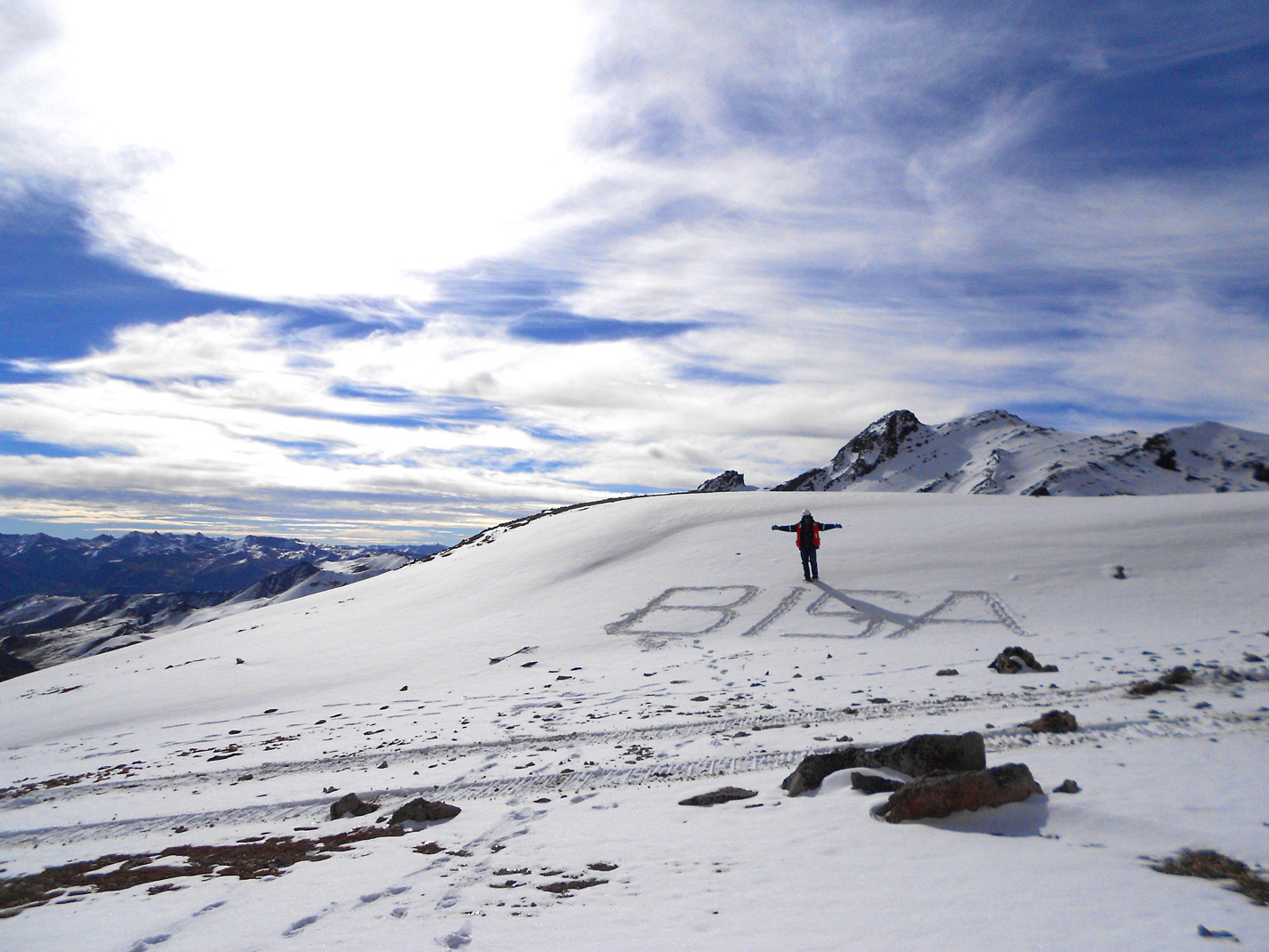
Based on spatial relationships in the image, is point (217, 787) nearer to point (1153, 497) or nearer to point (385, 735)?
point (385, 735)

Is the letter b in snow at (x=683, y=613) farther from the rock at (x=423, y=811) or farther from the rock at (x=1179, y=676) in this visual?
the rock at (x=1179, y=676)

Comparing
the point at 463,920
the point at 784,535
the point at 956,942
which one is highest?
the point at 784,535

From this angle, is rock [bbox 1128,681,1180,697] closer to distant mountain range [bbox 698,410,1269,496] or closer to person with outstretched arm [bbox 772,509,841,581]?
person with outstretched arm [bbox 772,509,841,581]

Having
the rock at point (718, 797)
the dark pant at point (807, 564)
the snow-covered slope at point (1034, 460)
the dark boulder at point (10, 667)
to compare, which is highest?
the snow-covered slope at point (1034, 460)

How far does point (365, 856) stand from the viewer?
241 inches

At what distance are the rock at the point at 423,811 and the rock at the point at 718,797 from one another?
2.44 m

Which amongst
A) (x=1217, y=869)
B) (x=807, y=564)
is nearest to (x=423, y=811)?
(x=1217, y=869)

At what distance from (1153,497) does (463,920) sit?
1083 inches

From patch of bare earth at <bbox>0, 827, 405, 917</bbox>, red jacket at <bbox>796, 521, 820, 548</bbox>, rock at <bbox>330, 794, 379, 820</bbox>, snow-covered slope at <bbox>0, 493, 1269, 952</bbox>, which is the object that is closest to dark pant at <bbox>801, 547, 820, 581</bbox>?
red jacket at <bbox>796, 521, 820, 548</bbox>

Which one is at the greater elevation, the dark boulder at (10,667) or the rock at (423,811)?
the rock at (423,811)

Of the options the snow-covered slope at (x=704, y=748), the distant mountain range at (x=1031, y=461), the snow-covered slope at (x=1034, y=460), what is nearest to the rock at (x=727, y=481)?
the distant mountain range at (x=1031, y=461)

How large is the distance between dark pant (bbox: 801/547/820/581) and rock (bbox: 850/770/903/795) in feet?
40.7

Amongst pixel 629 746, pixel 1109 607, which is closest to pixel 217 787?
pixel 629 746

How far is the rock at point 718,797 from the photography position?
668cm
